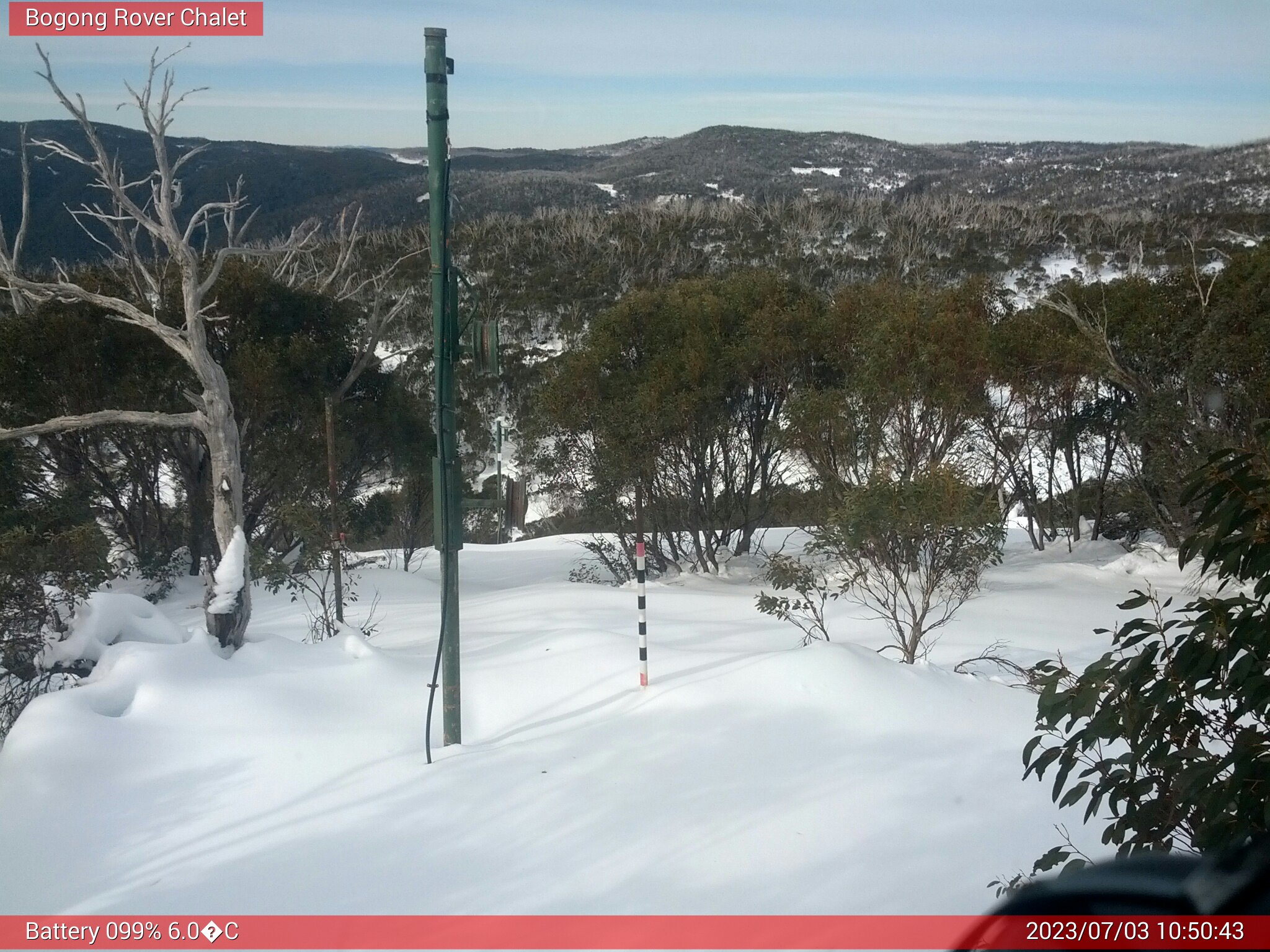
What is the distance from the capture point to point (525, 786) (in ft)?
14.9

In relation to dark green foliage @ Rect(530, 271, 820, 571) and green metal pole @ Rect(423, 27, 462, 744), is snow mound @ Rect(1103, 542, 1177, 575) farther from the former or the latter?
green metal pole @ Rect(423, 27, 462, 744)

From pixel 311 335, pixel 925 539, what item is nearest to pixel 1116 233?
pixel 311 335

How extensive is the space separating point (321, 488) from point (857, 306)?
8.41 metres

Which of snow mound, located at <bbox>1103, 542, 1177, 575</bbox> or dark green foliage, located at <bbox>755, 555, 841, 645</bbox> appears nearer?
dark green foliage, located at <bbox>755, 555, 841, 645</bbox>

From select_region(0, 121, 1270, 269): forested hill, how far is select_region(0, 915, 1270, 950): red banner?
19.3m

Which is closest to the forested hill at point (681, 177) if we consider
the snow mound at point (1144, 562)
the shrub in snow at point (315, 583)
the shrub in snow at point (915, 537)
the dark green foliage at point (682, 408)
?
the snow mound at point (1144, 562)

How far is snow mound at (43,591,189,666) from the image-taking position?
657 centimetres

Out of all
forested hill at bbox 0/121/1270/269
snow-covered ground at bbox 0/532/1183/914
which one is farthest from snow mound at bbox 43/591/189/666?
forested hill at bbox 0/121/1270/269

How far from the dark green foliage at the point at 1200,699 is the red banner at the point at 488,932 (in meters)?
0.87

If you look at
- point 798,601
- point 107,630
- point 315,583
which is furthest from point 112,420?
point 798,601

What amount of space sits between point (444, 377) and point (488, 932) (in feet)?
9.38

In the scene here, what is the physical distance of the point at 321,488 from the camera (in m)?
14.6

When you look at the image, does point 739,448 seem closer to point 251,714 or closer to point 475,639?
point 475,639

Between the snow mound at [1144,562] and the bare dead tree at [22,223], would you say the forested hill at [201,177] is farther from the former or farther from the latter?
the snow mound at [1144,562]
